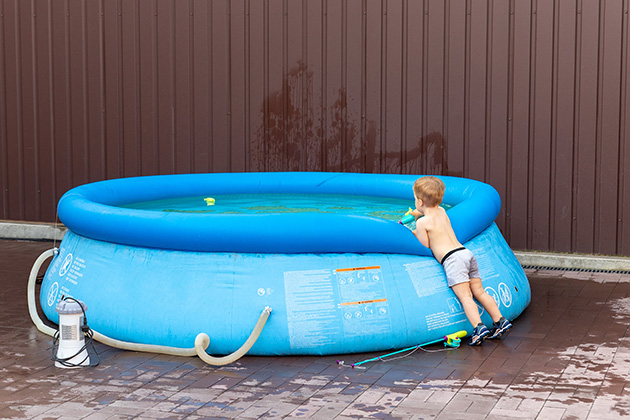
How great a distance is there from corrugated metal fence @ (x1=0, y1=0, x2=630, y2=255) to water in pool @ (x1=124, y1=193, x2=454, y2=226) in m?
0.86

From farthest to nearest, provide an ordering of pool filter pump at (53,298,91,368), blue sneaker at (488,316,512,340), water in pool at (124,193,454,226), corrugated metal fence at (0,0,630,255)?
corrugated metal fence at (0,0,630,255), water in pool at (124,193,454,226), blue sneaker at (488,316,512,340), pool filter pump at (53,298,91,368)

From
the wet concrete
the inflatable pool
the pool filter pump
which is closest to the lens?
the wet concrete

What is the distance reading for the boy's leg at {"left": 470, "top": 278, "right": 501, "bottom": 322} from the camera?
5.71m

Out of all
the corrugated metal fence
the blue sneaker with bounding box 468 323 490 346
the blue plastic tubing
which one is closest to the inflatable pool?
the blue plastic tubing

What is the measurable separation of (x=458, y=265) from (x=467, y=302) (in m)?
0.24

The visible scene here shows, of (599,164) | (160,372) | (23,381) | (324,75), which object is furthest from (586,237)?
(23,381)

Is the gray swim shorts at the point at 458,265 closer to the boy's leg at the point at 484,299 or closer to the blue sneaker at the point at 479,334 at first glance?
the boy's leg at the point at 484,299

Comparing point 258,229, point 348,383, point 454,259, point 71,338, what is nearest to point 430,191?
point 454,259

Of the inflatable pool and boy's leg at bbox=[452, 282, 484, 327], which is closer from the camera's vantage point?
the inflatable pool

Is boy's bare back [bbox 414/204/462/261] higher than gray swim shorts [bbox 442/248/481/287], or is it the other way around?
boy's bare back [bbox 414/204/462/261]

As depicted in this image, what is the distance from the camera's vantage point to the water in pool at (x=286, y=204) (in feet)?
23.9

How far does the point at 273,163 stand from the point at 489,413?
5.32 metres

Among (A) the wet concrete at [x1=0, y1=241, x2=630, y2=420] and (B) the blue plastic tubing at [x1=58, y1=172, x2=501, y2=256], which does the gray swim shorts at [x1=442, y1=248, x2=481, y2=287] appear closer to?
(B) the blue plastic tubing at [x1=58, y1=172, x2=501, y2=256]

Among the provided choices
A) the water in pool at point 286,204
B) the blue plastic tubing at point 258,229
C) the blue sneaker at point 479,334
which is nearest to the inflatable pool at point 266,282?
the blue plastic tubing at point 258,229
